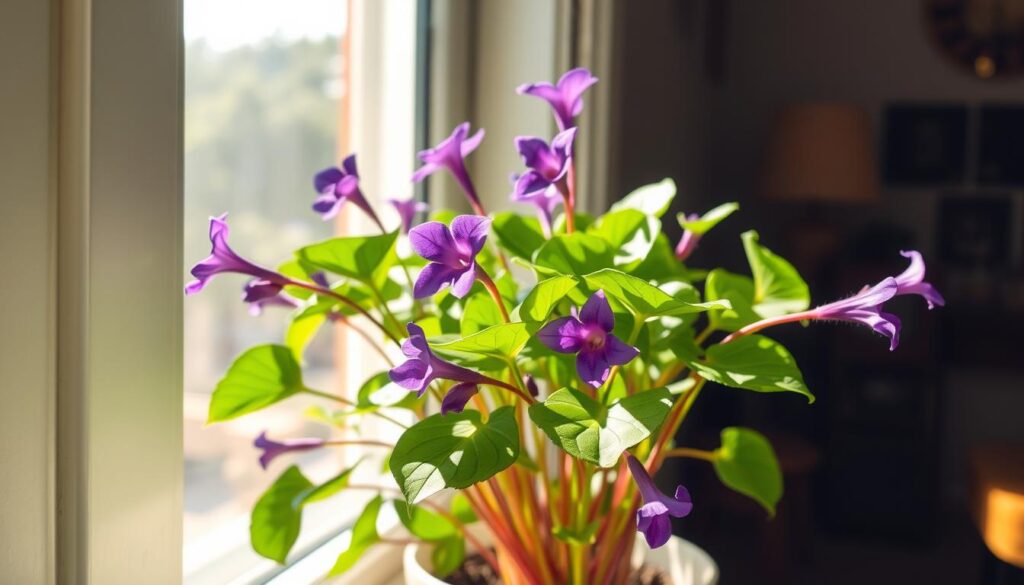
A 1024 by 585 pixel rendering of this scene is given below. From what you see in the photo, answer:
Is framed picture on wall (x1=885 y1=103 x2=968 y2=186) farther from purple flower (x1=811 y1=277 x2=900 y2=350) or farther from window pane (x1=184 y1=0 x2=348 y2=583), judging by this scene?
purple flower (x1=811 y1=277 x2=900 y2=350)

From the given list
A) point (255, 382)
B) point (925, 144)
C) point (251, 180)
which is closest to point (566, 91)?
point (255, 382)

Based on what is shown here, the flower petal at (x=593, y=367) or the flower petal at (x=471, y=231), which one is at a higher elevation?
the flower petal at (x=471, y=231)

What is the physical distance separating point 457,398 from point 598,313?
0.36ft

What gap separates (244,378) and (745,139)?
3205 mm

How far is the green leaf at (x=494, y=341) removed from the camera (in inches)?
21.8

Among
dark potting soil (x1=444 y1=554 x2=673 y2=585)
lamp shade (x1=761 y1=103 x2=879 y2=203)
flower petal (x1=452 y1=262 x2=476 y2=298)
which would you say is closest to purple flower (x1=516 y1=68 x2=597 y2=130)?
flower petal (x1=452 y1=262 x2=476 y2=298)

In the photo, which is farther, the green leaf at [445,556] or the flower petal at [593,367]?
the green leaf at [445,556]

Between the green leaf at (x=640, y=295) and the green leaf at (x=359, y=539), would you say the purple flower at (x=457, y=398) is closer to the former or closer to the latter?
the green leaf at (x=640, y=295)

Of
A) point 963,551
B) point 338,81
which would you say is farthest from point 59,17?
point 963,551

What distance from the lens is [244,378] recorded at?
72 centimetres

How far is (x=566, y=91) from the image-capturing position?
722mm

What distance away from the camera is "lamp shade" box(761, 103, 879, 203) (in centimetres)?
287

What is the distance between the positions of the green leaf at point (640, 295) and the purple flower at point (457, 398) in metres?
0.11

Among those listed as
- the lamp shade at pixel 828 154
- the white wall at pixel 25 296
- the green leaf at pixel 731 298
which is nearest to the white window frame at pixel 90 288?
the white wall at pixel 25 296
